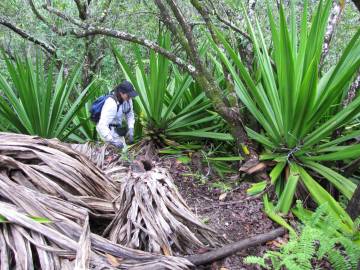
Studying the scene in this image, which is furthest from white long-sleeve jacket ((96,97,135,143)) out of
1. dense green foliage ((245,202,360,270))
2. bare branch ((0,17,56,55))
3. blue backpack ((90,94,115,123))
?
bare branch ((0,17,56,55))

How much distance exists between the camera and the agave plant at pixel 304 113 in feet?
9.54

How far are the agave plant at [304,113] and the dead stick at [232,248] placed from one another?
0.31 m

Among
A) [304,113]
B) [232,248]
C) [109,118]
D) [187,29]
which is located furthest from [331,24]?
[232,248]

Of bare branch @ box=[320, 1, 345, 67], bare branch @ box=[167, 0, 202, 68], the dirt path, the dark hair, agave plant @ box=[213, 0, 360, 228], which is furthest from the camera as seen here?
the dark hair

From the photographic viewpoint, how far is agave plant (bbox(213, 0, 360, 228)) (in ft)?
9.54

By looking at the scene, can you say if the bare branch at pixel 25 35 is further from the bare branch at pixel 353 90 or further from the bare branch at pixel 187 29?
the bare branch at pixel 353 90

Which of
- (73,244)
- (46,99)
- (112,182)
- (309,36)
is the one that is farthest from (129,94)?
(73,244)

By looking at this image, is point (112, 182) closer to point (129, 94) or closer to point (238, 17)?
point (129, 94)

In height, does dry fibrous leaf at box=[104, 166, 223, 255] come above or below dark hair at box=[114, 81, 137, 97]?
below

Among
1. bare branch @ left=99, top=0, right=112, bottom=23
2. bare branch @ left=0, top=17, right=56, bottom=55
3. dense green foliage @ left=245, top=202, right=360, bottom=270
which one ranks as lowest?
dense green foliage @ left=245, top=202, right=360, bottom=270

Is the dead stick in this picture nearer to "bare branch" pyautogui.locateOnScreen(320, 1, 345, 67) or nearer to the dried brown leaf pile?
the dried brown leaf pile

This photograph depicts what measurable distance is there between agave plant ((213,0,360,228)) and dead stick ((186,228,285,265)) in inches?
12.3

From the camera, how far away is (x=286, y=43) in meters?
3.11

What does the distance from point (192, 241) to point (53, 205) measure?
0.75 meters
